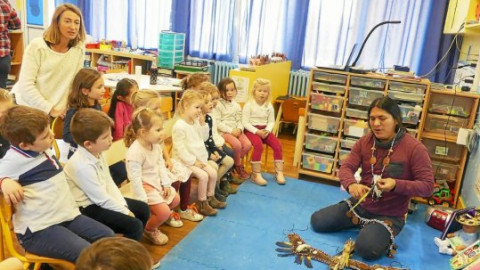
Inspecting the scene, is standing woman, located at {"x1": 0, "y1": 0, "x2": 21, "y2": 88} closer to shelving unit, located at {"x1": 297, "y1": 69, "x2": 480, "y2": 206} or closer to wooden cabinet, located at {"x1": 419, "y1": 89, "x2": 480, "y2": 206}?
shelving unit, located at {"x1": 297, "y1": 69, "x2": 480, "y2": 206}

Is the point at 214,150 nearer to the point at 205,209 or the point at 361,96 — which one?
the point at 205,209

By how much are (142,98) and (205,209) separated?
0.87 m

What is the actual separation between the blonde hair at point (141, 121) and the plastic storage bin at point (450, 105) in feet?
8.10

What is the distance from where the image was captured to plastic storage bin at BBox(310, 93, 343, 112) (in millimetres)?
3601

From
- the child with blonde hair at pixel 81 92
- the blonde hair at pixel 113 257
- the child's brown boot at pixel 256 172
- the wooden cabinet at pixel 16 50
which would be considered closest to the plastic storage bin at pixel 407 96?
the child's brown boot at pixel 256 172

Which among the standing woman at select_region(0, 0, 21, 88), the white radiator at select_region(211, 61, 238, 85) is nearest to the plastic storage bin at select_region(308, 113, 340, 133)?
the white radiator at select_region(211, 61, 238, 85)

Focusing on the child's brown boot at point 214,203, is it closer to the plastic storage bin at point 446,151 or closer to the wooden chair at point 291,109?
the plastic storage bin at point 446,151

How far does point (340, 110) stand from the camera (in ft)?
11.9

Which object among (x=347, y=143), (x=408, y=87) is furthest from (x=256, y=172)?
(x=408, y=87)

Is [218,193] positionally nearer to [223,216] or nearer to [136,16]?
[223,216]

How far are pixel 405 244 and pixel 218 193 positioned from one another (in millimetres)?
1350

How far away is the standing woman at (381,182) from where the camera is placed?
2473 millimetres

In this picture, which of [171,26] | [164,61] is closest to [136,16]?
[171,26]

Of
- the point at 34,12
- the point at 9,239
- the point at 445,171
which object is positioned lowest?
the point at 445,171
